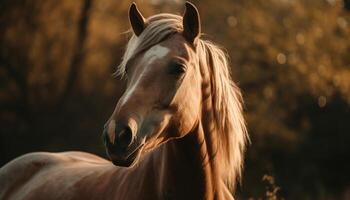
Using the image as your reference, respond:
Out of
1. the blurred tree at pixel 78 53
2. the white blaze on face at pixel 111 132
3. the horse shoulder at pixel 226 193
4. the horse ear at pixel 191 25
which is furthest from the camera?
the blurred tree at pixel 78 53

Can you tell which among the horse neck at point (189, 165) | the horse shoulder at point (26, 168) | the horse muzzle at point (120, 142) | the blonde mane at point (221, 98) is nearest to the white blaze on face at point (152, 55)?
the blonde mane at point (221, 98)

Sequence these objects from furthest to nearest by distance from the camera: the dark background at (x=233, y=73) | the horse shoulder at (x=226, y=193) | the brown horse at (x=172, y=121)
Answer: the dark background at (x=233, y=73) → the horse shoulder at (x=226, y=193) → the brown horse at (x=172, y=121)

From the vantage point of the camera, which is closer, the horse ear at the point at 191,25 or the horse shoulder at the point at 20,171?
the horse ear at the point at 191,25

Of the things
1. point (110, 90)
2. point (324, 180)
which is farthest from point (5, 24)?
point (324, 180)

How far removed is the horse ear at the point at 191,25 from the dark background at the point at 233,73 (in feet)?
46.7

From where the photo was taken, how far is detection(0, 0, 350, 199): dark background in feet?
59.7

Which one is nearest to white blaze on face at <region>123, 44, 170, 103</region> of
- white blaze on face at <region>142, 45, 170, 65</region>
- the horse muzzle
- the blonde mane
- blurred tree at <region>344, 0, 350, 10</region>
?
white blaze on face at <region>142, 45, 170, 65</region>

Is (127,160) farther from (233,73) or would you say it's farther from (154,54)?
(233,73)

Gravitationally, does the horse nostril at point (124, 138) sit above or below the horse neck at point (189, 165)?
above

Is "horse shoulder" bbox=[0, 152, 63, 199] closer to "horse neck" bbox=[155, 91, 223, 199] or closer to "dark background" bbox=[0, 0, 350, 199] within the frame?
"horse neck" bbox=[155, 91, 223, 199]

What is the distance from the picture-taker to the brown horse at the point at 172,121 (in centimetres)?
318

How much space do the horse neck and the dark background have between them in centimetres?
1408

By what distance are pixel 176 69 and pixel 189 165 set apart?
577 mm

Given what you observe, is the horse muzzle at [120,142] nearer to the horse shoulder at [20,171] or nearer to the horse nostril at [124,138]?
the horse nostril at [124,138]
